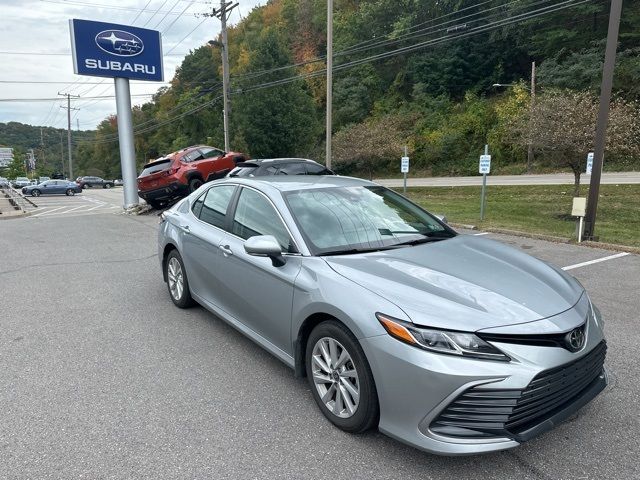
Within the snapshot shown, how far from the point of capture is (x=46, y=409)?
A: 9.99ft

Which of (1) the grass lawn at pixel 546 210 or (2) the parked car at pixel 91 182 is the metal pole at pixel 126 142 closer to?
(1) the grass lawn at pixel 546 210

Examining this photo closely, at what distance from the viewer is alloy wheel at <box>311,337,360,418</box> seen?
266cm

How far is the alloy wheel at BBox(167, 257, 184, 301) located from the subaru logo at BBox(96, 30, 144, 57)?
13.7 m

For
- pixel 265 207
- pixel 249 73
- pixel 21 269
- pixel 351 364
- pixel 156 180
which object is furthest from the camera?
pixel 249 73

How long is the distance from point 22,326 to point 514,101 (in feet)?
120

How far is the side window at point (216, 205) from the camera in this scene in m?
4.22

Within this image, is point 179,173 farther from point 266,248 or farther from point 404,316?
point 404,316

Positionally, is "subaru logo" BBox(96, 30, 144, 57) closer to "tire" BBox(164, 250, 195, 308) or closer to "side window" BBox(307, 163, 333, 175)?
"side window" BBox(307, 163, 333, 175)

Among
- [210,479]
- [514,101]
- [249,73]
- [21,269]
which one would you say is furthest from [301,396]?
[514,101]

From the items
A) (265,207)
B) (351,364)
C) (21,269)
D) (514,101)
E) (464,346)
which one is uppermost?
(514,101)

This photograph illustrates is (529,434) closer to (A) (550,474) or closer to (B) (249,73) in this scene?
(A) (550,474)

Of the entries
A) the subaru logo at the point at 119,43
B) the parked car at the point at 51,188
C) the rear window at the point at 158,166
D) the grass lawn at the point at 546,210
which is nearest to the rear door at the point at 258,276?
the grass lawn at the point at 546,210

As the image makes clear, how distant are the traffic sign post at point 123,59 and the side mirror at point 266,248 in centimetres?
1385

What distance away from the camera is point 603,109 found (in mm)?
8555
